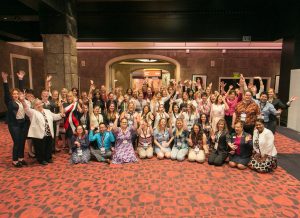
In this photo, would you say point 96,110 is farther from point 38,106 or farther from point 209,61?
point 209,61

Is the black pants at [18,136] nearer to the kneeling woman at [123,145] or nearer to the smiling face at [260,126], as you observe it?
the kneeling woman at [123,145]

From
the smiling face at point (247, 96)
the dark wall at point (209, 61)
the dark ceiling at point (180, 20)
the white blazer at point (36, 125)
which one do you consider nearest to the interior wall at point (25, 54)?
the dark wall at point (209, 61)

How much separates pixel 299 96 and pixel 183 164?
536 cm

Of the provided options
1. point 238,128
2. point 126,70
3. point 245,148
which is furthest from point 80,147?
point 126,70

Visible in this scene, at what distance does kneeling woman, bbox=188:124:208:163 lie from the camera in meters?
4.67

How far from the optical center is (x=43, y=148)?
4410mm

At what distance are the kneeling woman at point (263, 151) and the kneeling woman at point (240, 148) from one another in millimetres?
150

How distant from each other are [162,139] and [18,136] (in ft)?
10.0

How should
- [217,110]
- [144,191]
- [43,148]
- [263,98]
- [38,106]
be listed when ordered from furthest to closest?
1. [217,110]
2. [263,98]
3. [43,148]
4. [38,106]
5. [144,191]

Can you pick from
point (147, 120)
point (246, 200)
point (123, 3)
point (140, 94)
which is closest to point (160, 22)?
point (123, 3)

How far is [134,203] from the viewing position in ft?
10.2

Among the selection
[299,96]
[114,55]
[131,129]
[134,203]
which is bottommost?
[134,203]

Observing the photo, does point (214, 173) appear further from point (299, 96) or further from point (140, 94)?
point (299, 96)

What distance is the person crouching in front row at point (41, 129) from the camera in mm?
4184
